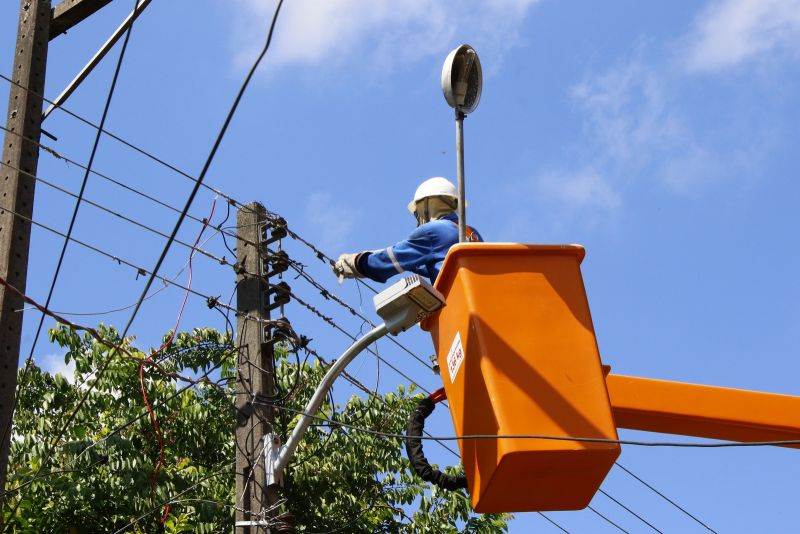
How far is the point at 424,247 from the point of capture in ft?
18.6

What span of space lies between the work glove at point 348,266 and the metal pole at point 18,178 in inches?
74.5

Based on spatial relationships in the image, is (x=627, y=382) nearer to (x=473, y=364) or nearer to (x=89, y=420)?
(x=473, y=364)

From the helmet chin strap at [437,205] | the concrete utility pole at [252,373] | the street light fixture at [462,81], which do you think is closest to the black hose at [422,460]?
the street light fixture at [462,81]

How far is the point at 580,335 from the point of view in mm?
4605

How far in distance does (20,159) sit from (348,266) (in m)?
2.35

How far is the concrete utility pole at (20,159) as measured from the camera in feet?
20.6

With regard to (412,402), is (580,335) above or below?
below

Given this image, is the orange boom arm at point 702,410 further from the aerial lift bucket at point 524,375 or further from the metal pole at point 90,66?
the metal pole at point 90,66

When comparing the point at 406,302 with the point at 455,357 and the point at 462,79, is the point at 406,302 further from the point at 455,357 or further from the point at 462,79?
the point at 462,79

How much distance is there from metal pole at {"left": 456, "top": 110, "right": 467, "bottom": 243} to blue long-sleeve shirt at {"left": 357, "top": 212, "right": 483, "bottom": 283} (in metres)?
0.69

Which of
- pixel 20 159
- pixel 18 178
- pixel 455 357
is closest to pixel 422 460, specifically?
pixel 455 357

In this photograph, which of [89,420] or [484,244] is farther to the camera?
[89,420]

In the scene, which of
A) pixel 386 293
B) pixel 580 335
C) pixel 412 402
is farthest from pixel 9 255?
pixel 412 402

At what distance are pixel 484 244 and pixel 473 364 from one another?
0.53 m
